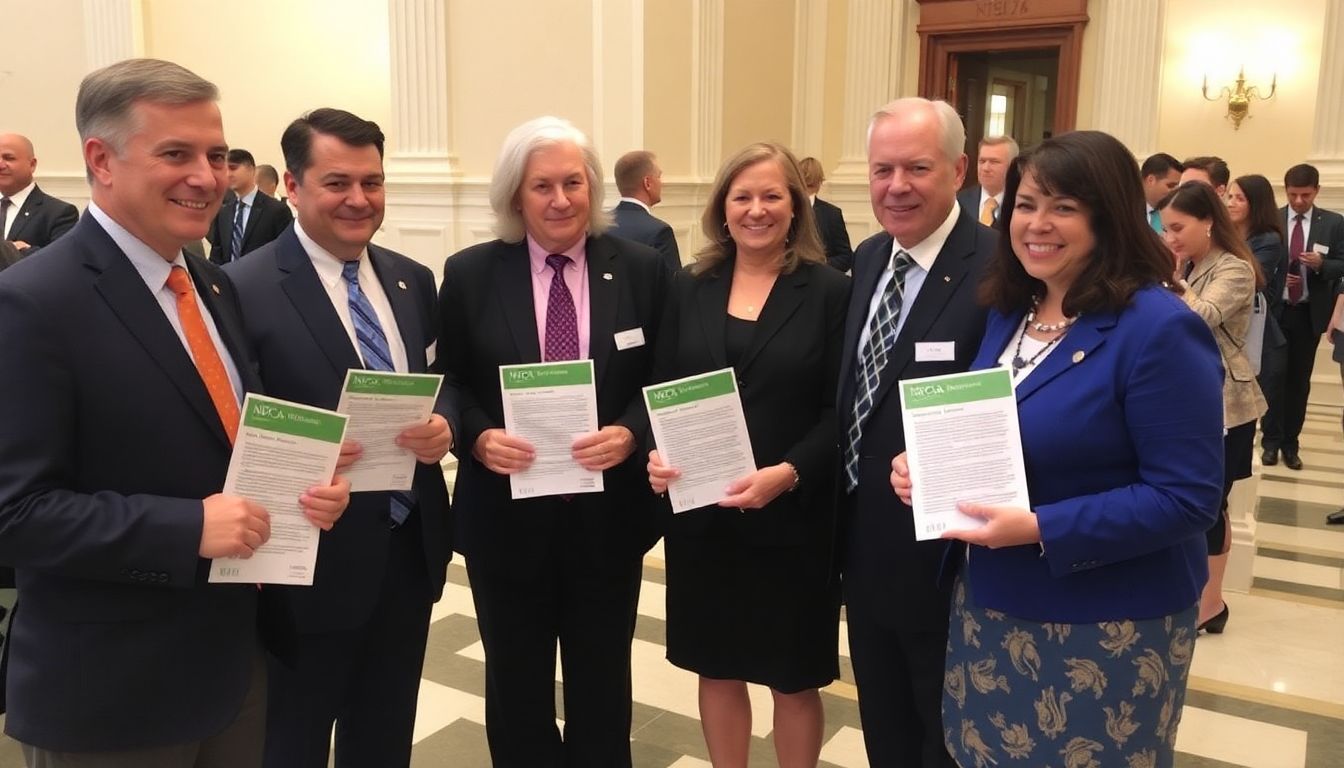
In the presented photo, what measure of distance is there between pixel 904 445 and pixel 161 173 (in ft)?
5.05

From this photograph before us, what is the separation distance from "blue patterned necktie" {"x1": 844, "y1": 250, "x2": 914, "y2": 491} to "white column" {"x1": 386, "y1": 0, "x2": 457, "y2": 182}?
8.02 m

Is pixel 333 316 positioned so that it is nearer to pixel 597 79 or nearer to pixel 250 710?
pixel 250 710

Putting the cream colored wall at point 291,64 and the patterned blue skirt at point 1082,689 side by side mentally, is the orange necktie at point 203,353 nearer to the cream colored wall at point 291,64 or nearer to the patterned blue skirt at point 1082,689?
the patterned blue skirt at point 1082,689

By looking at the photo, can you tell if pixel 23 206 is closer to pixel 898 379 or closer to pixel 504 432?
pixel 504 432

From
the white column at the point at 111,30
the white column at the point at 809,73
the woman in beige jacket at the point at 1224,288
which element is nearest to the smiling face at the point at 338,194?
the woman in beige jacket at the point at 1224,288

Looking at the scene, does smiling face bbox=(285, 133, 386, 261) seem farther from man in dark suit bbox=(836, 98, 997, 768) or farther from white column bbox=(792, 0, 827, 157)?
white column bbox=(792, 0, 827, 157)

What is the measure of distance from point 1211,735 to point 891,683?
1.77 m

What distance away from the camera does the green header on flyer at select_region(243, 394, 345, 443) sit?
1729 millimetres

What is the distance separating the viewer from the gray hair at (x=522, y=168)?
8.41 ft

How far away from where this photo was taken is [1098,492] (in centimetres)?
189

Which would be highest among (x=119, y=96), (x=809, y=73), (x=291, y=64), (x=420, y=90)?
(x=291, y=64)

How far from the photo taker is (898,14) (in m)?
10.8

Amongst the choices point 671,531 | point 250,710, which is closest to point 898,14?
point 671,531

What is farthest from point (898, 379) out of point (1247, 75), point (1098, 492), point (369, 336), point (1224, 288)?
point (1247, 75)
